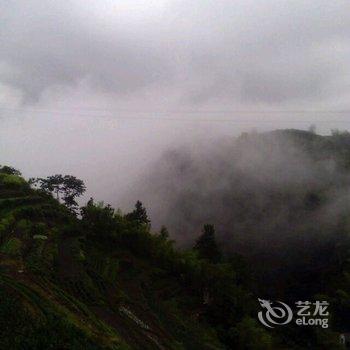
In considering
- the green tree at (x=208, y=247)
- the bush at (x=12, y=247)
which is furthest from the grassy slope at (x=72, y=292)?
the green tree at (x=208, y=247)

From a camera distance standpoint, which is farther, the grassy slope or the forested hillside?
the forested hillside

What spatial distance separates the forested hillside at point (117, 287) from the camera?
2114 centimetres

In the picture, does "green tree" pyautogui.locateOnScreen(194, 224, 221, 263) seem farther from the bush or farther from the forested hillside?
the bush

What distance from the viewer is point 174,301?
107 ft

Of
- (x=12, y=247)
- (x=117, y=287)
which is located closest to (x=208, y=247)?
(x=117, y=287)

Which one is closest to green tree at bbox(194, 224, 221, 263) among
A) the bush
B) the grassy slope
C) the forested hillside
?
the forested hillside

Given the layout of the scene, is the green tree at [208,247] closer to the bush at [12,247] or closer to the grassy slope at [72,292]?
the grassy slope at [72,292]

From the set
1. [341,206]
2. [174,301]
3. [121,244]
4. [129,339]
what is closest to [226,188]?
[341,206]

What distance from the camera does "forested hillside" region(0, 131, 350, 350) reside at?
21.1 metres

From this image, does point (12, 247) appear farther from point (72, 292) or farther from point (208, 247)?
point (208, 247)

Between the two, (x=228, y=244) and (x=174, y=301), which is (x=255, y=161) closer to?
(x=228, y=244)

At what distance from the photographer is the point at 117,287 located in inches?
1243

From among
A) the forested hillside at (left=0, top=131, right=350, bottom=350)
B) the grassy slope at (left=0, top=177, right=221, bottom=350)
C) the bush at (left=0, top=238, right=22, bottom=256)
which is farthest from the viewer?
the bush at (left=0, top=238, right=22, bottom=256)

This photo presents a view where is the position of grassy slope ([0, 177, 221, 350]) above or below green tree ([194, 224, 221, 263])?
below
